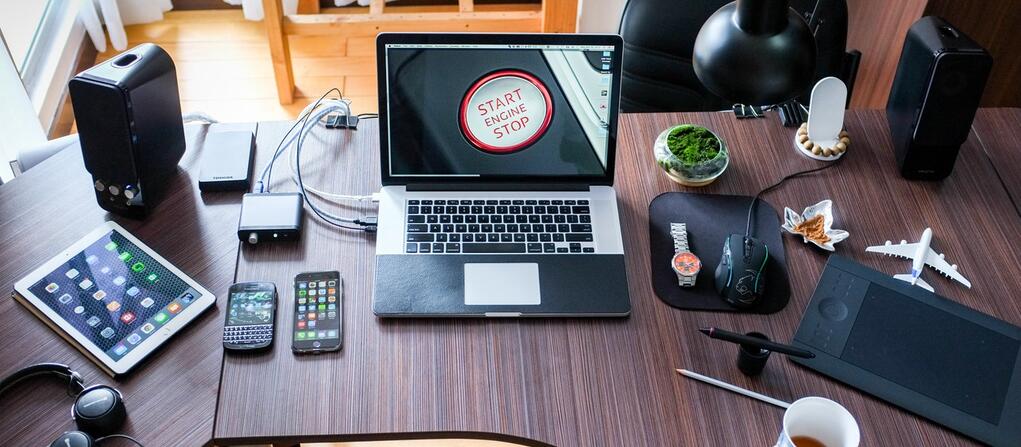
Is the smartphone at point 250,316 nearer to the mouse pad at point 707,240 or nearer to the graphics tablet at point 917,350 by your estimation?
the mouse pad at point 707,240

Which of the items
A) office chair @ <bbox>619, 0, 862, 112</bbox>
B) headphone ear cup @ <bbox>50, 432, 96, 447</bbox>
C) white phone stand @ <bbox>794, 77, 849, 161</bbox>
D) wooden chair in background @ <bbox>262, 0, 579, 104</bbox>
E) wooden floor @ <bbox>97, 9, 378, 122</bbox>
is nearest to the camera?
headphone ear cup @ <bbox>50, 432, 96, 447</bbox>

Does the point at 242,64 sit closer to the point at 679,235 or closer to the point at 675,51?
the point at 675,51

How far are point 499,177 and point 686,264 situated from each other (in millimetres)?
304

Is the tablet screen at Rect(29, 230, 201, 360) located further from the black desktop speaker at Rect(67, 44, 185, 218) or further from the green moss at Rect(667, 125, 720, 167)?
the green moss at Rect(667, 125, 720, 167)

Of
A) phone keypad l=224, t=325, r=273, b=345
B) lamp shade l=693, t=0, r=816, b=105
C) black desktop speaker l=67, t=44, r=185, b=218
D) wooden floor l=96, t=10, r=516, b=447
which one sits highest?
lamp shade l=693, t=0, r=816, b=105

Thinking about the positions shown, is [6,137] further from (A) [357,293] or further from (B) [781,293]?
(B) [781,293]

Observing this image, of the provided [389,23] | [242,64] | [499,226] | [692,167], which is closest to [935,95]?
[692,167]

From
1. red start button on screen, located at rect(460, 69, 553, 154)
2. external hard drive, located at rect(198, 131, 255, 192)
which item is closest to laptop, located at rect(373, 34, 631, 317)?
red start button on screen, located at rect(460, 69, 553, 154)

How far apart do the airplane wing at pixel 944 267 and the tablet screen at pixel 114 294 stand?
3.37ft

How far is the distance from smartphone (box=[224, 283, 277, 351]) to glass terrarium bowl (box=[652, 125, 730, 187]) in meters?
0.63

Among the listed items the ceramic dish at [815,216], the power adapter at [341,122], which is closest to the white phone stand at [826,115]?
the ceramic dish at [815,216]

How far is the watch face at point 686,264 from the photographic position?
3.94 feet

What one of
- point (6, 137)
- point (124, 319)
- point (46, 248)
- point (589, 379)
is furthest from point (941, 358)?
point (6, 137)

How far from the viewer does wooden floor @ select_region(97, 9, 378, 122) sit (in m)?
2.62
